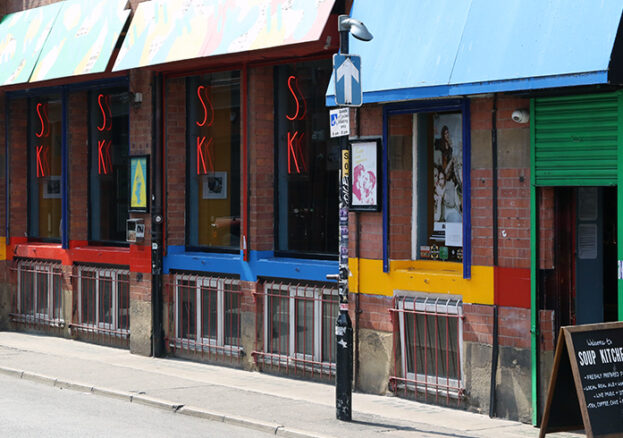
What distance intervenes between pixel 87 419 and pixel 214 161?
5.59 meters

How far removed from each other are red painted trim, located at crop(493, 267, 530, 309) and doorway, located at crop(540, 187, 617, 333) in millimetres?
188

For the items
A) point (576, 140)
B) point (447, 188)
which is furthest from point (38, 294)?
point (576, 140)

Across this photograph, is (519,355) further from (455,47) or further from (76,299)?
(76,299)

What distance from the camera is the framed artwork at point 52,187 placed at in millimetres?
18953

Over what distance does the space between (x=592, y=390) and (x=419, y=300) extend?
337 centimetres

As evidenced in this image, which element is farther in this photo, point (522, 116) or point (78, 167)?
point (78, 167)

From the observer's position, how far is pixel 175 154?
15.8 m

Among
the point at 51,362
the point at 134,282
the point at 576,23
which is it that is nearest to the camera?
the point at 576,23

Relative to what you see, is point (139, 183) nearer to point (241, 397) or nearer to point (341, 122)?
point (241, 397)

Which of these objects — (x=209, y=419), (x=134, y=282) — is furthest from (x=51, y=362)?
(x=209, y=419)

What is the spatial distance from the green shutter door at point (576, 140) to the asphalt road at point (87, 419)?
3.90m

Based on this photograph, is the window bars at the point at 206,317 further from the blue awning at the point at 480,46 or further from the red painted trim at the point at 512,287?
the red painted trim at the point at 512,287

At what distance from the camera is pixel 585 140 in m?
10.1

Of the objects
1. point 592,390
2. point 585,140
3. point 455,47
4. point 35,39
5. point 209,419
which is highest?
point 35,39
